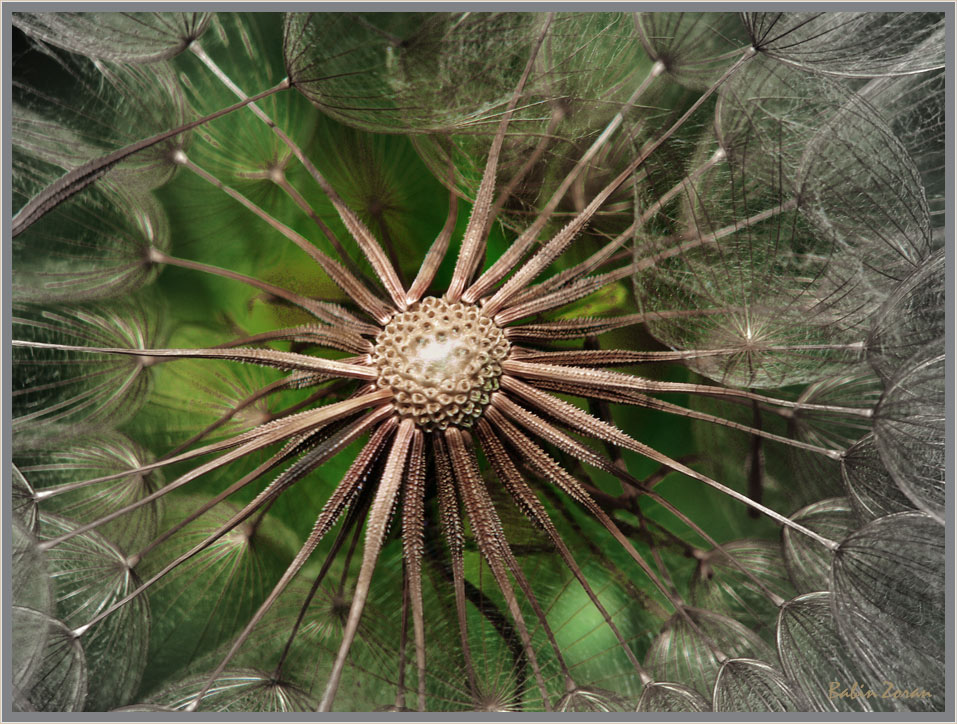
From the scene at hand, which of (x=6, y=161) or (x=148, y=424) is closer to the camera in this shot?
(x=6, y=161)

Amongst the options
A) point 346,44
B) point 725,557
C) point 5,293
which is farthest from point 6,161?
point 725,557

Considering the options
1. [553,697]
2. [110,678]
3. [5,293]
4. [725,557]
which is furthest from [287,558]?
[725,557]

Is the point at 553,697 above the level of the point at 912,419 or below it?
below

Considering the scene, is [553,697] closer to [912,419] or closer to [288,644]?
[288,644]

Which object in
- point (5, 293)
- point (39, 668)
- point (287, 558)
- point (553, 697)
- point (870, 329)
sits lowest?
point (553, 697)
